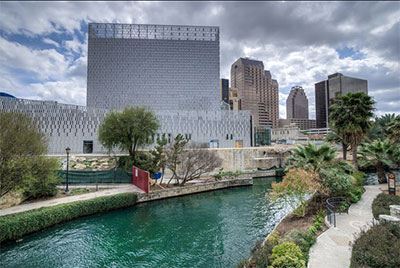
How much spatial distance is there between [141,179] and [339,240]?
15.2 m

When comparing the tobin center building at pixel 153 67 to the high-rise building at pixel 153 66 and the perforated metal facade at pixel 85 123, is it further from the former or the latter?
the perforated metal facade at pixel 85 123

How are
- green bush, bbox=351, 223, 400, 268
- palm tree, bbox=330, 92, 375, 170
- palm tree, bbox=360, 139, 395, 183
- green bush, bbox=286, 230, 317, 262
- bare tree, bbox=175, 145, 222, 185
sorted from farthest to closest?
bare tree, bbox=175, 145, 222, 185
palm tree, bbox=330, 92, 375, 170
palm tree, bbox=360, 139, 395, 183
green bush, bbox=286, 230, 317, 262
green bush, bbox=351, 223, 400, 268

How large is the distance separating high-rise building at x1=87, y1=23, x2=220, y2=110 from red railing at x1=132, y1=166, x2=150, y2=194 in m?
48.1

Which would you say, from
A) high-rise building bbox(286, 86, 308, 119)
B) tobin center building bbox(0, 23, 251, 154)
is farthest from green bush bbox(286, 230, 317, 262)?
high-rise building bbox(286, 86, 308, 119)

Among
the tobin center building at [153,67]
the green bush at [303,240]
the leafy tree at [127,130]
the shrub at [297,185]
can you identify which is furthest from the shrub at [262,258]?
A: the tobin center building at [153,67]

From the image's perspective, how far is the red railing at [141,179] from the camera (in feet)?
56.0

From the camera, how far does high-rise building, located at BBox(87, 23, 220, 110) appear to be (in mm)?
65750

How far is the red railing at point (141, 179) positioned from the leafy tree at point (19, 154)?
672cm

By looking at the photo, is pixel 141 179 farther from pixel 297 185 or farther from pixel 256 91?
pixel 256 91

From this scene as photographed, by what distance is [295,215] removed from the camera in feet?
36.4

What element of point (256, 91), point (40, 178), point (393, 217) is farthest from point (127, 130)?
point (256, 91)

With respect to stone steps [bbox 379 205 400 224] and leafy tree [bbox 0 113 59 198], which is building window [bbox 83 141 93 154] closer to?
leafy tree [bbox 0 113 59 198]

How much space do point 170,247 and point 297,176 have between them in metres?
7.10

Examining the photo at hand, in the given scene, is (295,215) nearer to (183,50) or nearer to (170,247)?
(170,247)
